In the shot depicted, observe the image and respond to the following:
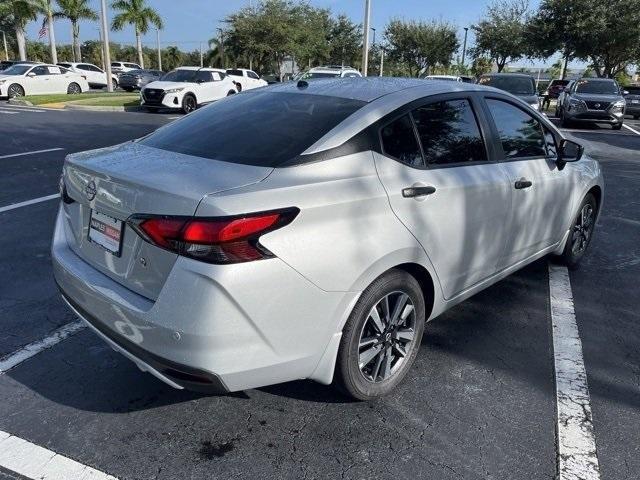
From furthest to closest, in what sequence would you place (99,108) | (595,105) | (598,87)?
(99,108) → (598,87) → (595,105)

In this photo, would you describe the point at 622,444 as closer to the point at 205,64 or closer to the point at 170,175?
the point at 170,175

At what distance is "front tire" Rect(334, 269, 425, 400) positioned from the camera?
2.56 metres

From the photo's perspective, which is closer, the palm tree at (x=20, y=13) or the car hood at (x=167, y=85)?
the car hood at (x=167, y=85)

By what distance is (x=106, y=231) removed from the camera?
8.15 ft

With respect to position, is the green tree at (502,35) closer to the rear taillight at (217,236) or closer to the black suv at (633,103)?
the black suv at (633,103)

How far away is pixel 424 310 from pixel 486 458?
0.83 meters

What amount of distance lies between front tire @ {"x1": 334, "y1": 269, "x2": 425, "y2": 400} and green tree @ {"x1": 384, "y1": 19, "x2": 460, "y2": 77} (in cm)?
4661

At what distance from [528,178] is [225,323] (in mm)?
2433

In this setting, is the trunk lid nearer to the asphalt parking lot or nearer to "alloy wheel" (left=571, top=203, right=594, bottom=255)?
the asphalt parking lot

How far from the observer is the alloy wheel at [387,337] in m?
2.72

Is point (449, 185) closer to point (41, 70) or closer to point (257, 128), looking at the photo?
point (257, 128)

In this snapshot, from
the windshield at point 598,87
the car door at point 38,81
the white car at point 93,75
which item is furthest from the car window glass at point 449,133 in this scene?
the white car at point 93,75

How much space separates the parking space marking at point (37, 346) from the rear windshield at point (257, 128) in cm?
136

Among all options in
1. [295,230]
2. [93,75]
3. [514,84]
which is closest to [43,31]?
[93,75]
